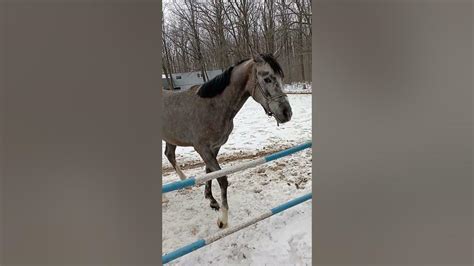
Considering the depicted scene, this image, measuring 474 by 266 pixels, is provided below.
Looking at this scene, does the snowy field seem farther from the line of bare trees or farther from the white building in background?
the white building in background

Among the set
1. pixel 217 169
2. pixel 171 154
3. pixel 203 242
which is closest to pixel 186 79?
pixel 171 154

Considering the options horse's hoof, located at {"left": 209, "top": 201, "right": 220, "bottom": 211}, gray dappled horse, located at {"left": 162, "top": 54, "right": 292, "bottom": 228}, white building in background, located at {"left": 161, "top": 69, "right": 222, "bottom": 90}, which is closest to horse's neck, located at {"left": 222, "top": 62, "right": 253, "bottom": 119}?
gray dappled horse, located at {"left": 162, "top": 54, "right": 292, "bottom": 228}

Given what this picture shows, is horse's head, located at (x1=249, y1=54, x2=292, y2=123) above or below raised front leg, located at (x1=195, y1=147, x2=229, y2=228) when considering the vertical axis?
above

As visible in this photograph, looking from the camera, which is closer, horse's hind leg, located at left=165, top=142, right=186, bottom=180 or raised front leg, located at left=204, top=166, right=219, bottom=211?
raised front leg, located at left=204, top=166, right=219, bottom=211

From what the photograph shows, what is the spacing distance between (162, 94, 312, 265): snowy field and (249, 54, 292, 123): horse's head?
34 centimetres

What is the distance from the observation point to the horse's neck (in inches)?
38.3

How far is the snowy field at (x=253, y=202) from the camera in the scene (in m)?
0.95

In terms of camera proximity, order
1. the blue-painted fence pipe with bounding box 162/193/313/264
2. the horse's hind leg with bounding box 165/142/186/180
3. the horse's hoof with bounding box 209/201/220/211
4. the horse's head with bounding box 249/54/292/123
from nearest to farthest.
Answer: the blue-painted fence pipe with bounding box 162/193/313/264, the horse's head with bounding box 249/54/292/123, the horse's hoof with bounding box 209/201/220/211, the horse's hind leg with bounding box 165/142/186/180

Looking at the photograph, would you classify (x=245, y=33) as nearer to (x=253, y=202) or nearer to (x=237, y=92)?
(x=237, y=92)

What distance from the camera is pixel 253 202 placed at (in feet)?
4.23
